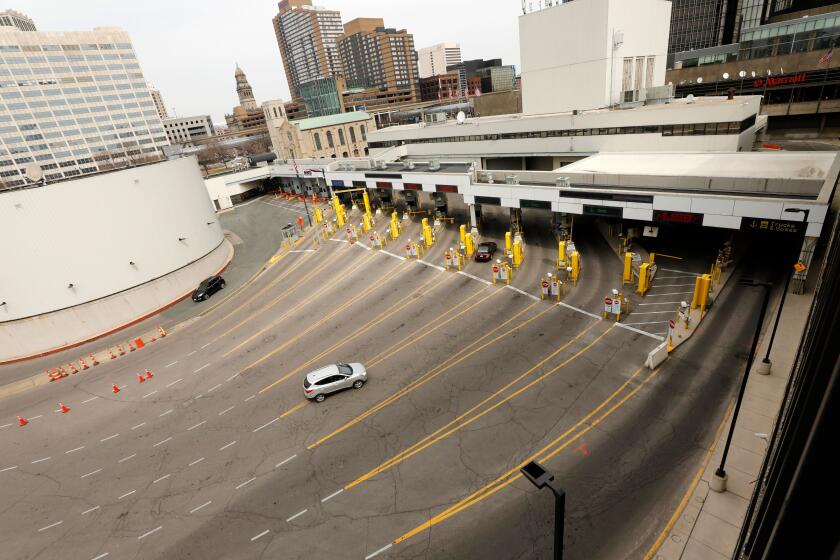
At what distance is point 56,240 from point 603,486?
1636 inches

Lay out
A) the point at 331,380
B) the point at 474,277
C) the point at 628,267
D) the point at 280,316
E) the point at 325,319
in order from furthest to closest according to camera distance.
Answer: the point at 474,277, the point at 280,316, the point at 325,319, the point at 628,267, the point at 331,380

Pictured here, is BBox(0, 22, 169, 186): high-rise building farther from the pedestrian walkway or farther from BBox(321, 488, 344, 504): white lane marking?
the pedestrian walkway

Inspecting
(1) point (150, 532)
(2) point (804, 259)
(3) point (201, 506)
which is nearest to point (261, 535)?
(3) point (201, 506)

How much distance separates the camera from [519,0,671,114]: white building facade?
45.1 metres

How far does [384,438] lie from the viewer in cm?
1791

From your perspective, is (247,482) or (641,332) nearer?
(247,482)

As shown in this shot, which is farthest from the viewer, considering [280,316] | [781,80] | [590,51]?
[781,80]

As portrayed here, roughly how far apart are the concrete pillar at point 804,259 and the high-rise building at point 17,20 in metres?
245

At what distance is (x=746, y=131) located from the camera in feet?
117

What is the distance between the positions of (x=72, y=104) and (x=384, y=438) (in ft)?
590

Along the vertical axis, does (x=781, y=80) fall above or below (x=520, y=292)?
above

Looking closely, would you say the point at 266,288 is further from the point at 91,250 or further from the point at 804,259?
the point at 804,259

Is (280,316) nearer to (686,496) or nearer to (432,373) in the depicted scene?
(432,373)

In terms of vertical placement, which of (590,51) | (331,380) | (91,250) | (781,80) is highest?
(590,51)
